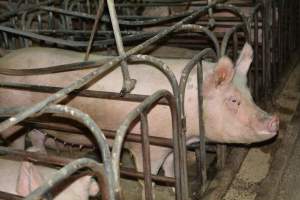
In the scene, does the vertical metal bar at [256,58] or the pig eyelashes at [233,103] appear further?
the vertical metal bar at [256,58]

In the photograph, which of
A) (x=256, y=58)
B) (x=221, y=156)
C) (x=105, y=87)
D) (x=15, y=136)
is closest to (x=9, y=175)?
(x=105, y=87)

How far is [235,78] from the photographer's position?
3.49 m

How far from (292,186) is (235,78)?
898mm

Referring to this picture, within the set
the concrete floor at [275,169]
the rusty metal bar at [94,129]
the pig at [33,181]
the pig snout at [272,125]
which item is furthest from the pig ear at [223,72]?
the rusty metal bar at [94,129]

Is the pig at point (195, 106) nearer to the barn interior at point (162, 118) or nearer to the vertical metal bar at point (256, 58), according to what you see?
the barn interior at point (162, 118)

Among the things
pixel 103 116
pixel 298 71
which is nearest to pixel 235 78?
pixel 103 116

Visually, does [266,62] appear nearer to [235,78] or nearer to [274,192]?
[235,78]

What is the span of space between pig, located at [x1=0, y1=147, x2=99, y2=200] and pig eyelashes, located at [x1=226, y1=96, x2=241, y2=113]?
1213 mm

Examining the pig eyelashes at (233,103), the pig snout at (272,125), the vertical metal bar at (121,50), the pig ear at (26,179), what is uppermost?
the vertical metal bar at (121,50)

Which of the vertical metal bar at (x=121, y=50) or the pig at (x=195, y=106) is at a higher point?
the vertical metal bar at (x=121, y=50)

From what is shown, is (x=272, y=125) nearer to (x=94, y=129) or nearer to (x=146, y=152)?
(x=146, y=152)

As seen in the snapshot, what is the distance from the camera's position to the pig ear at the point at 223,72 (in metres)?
3.09

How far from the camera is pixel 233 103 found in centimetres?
335

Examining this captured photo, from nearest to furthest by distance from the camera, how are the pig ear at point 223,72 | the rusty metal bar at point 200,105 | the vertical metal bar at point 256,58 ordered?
the rusty metal bar at point 200,105 → the pig ear at point 223,72 → the vertical metal bar at point 256,58
